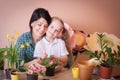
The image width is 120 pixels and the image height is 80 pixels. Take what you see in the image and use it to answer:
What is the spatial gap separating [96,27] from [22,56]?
3.56ft

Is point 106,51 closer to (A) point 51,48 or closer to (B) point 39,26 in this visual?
(A) point 51,48

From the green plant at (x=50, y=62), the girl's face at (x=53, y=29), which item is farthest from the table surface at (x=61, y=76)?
the girl's face at (x=53, y=29)

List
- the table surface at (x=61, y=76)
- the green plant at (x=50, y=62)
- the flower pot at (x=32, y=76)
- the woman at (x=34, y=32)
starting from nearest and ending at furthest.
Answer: the flower pot at (x=32, y=76), the table surface at (x=61, y=76), the green plant at (x=50, y=62), the woman at (x=34, y=32)

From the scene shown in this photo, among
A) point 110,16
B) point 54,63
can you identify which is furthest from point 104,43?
point 110,16

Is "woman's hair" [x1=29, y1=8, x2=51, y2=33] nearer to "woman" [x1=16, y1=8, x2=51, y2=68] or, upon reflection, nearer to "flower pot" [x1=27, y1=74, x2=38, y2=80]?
"woman" [x1=16, y1=8, x2=51, y2=68]

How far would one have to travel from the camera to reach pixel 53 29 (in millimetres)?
2318

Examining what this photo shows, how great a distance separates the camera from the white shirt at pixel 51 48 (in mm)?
2275

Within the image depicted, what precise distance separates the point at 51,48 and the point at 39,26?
0.26 m

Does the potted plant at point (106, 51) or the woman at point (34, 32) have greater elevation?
the woman at point (34, 32)

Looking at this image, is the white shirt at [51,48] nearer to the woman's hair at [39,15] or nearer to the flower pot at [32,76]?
the woman's hair at [39,15]

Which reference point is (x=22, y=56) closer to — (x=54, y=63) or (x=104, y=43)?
(x=54, y=63)

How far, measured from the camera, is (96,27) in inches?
111

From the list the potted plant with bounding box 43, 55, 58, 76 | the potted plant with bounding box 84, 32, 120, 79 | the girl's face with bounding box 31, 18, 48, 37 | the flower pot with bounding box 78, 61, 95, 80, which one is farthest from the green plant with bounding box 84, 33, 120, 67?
the girl's face with bounding box 31, 18, 48, 37

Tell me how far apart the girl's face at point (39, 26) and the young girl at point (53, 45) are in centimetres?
5
